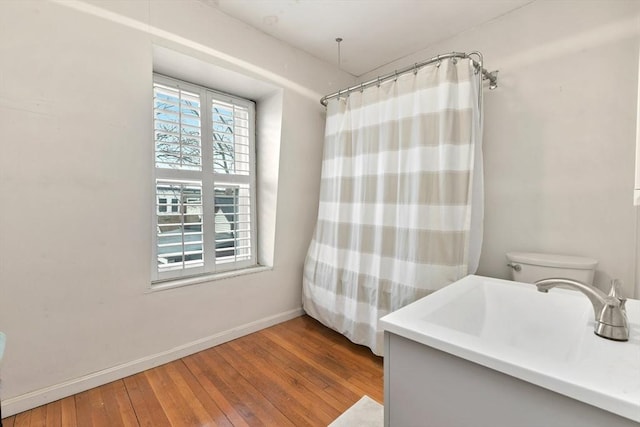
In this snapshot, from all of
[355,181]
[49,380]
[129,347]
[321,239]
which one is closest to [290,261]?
[321,239]

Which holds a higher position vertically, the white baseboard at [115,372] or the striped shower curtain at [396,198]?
the striped shower curtain at [396,198]

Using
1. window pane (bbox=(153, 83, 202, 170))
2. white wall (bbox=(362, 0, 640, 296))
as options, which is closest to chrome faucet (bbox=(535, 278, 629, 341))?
white wall (bbox=(362, 0, 640, 296))

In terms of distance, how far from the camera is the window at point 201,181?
1993mm

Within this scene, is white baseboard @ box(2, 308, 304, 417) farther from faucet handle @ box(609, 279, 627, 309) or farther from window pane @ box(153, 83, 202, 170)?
faucet handle @ box(609, 279, 627, 309)

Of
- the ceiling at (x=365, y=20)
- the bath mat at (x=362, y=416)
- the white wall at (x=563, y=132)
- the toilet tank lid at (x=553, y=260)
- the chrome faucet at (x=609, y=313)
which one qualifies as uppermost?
the ceiling at (x=365, y=20)

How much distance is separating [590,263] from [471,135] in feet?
3.01

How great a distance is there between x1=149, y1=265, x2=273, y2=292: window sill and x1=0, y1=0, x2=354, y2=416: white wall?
36 mm

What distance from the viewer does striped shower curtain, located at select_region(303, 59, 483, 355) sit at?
1655mm

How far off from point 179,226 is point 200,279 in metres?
0.42

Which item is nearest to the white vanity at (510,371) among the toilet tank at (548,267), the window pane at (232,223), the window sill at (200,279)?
the toilet tank at (548,267)

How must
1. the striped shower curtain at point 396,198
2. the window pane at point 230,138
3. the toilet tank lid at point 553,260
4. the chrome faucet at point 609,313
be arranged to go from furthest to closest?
the window pane at point 230,138, the striped shower curtain at point 396,198, the toilet tank lid at point 553,260, the chrome faucet at point 609,313

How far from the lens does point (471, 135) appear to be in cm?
162

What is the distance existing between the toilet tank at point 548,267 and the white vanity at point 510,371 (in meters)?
0.27

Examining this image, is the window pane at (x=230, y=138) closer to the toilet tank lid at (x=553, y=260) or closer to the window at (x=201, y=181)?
the window at (x=201, y=181)
